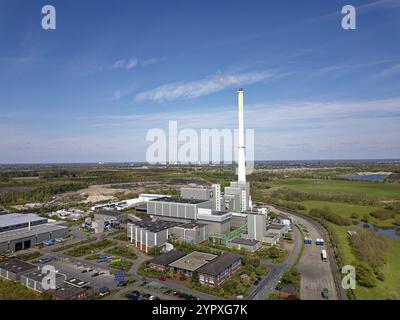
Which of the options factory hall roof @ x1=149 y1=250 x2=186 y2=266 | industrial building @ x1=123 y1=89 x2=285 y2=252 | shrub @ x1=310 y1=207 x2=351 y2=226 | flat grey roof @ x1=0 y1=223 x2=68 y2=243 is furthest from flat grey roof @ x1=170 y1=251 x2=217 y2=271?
shrub @ x1=310 y1=207 x2=351 y2=226

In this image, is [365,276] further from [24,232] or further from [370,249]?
[24,232]

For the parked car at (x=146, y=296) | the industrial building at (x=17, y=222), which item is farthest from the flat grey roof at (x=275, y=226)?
the industrial building at (x=17, y=222)

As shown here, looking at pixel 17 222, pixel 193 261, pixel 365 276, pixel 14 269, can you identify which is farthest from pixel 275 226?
pixel 17 222

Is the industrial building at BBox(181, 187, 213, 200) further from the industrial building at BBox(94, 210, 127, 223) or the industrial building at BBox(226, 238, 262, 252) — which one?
the industrial building at BBox(226, 238, 262, 252)

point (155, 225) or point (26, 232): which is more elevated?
point (155, 225)

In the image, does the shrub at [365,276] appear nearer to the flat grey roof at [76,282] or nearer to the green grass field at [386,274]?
the green grass field at [386,274]

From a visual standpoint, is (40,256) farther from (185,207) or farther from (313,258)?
(313,258)

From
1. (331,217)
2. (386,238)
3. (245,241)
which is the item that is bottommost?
(386,238)
